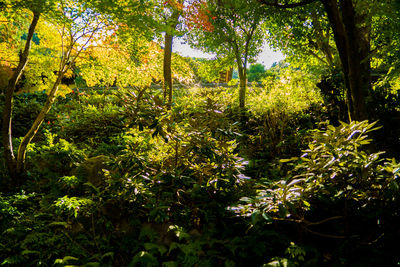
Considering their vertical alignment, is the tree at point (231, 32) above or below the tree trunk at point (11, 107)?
above

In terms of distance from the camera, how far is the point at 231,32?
7.82 metres

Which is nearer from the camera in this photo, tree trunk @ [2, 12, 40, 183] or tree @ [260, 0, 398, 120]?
tree @ [260, 0, 398, 120]

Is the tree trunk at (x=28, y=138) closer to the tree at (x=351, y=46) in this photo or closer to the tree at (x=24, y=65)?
the tree at (x=24, y=65)

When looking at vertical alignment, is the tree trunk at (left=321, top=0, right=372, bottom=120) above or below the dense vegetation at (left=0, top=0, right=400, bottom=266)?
above

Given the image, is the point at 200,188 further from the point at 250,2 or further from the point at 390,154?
the point at 250,2

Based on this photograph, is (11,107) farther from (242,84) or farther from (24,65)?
(242,84)

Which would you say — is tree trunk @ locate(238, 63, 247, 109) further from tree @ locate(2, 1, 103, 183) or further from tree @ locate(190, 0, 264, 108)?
tree @ locate(2, 1, 103, 183)

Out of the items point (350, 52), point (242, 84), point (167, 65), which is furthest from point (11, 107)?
point (242, 84)

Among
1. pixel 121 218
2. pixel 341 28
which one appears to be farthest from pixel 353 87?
pixel 121 218

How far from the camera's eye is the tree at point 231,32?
7648mm

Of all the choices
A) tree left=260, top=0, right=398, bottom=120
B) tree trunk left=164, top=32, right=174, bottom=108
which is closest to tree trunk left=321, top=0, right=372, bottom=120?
tree left=260, top=0, right=398, bottom=120

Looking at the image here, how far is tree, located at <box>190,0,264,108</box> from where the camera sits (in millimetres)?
7648

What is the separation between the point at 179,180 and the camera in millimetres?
2693

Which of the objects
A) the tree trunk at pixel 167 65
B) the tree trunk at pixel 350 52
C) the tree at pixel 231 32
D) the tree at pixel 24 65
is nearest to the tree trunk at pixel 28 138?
the tree at pixel 24 65
